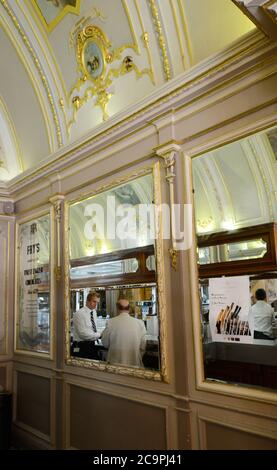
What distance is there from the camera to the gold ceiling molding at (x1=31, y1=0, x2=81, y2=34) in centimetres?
399

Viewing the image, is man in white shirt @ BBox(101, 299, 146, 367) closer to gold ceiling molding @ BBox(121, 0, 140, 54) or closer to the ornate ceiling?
the ornate ceiling

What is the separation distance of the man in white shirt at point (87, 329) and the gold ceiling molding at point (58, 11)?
2801mm

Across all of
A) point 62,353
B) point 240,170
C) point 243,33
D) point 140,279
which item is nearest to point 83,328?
point 62,353

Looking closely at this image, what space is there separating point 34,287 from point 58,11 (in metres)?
3.14

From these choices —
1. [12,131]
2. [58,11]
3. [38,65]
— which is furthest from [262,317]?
[12,131]

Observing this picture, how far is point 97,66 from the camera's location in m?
4.09

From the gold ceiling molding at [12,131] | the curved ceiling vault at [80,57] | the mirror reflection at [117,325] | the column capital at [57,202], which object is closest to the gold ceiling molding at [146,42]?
the curved ceiling vault at [80,57]

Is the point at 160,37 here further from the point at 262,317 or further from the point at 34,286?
the point at 34,286

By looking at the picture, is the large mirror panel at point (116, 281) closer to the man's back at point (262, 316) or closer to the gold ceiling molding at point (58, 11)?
the man's back at point (262, 316)

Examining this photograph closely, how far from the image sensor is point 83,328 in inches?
168

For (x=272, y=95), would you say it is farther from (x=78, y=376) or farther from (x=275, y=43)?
(x=78, y=376)

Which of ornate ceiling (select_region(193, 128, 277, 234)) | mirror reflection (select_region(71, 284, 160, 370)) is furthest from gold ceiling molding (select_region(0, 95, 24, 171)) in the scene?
ornate ceiling (select_region(193, 128, 277, 234))

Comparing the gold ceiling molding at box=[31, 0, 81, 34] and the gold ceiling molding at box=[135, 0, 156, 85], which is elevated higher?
the gold ceiling molding at box=[31, 0, 81, 34]

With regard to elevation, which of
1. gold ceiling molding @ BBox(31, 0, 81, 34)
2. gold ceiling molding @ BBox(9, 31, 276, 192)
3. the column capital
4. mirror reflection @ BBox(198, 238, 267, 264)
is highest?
gold ceiling molding @ BBox(31, 0, 81, 34)
